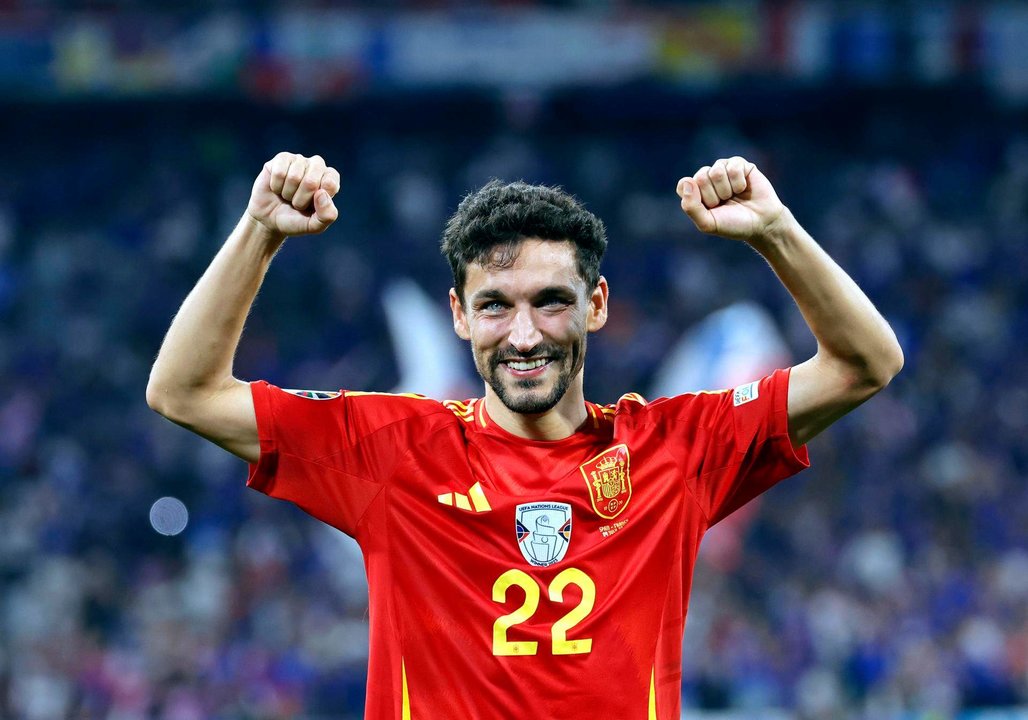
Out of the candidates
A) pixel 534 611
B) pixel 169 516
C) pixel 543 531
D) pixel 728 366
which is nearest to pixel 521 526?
pixel 543 531

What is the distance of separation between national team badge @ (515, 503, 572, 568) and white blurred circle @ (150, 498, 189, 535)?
10890mm

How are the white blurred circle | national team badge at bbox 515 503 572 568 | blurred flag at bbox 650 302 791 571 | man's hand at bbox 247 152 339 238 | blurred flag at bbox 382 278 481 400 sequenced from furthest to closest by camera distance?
the white blurred circle
blurred flag at bbox 382 278 481 400
blurred flag at bbox 650 302 791 571
national team badge at bbox 515 503 572 568
man's hand at bbox 247 152 339 238

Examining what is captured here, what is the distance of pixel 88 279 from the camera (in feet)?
54.7

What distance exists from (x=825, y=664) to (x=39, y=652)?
6.38 m

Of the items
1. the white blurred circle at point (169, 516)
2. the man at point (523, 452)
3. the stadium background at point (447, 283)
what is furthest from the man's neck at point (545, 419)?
the white blurred circle at point (169, 516)

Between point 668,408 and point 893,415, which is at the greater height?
point 893,415

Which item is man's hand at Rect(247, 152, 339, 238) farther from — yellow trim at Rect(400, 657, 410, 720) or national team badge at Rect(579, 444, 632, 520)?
yellow trim at Rect(400, 657, 410, 720)

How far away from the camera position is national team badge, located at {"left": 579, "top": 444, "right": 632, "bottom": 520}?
319 centimetres

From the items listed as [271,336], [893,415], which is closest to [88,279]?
[271,336]

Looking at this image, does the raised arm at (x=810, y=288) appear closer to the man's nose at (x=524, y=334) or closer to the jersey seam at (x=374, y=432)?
the man's nose at (x=524, y=334)

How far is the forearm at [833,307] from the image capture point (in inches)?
122

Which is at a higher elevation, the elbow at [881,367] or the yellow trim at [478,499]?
the elbow at [881,367]

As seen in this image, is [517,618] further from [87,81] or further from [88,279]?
[87,81]

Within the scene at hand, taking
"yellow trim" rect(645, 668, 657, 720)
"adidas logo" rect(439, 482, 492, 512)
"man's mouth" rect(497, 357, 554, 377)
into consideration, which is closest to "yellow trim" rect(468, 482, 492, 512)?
"adidas logo" rect(439, 482, 492, 512)
